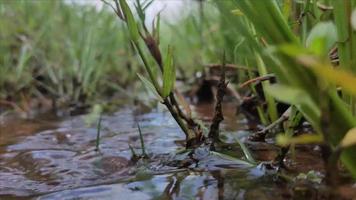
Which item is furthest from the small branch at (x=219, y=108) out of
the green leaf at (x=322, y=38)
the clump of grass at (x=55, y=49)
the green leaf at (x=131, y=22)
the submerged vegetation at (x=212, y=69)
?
the clump of grass at (x=55, y=49)

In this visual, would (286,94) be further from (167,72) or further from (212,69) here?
(212,69)

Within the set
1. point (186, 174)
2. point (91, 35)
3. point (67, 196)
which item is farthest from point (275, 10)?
point (91, 35)

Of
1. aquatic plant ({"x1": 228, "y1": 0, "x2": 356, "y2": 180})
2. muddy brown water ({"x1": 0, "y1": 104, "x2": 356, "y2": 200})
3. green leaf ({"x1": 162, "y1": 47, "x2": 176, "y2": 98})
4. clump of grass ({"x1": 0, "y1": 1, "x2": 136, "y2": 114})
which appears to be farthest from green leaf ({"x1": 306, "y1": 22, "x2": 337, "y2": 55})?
clump of grass ({"x1": 0, "y1": 1, "x2": 136, "y2": 114})

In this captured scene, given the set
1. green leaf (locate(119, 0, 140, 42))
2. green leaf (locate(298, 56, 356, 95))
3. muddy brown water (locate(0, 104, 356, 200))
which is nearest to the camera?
green leaf (locate(298, 56, 356, 95))

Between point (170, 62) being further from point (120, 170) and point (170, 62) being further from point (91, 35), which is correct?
point (91, 35)

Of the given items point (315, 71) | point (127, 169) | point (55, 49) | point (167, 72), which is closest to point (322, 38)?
point (315, 71)

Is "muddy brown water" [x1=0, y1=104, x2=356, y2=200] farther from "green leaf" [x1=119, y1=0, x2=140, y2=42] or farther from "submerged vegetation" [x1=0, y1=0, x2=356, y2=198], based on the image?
Answer: "green leaf" [x1=119, y1=0, x2=140, y2=42]
